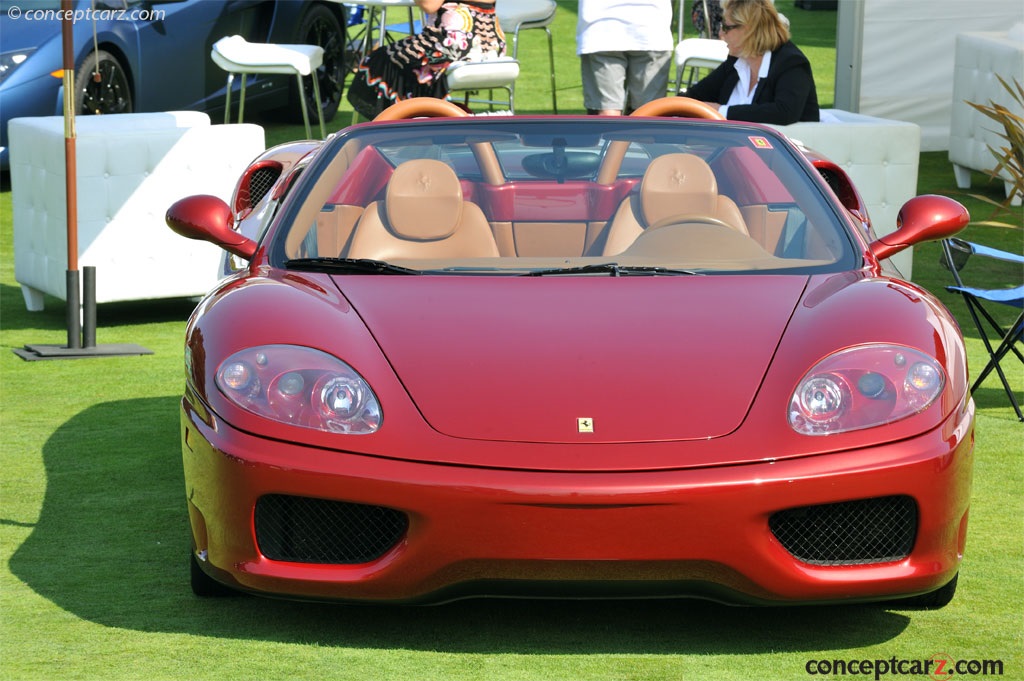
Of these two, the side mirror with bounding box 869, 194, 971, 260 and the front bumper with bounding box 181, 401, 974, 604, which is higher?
the side mirror with bounding box 869, 194, 971, 260

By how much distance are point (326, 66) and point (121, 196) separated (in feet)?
20.0

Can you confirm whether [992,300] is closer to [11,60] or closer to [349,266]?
[349,266]

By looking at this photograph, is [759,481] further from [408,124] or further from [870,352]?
[408,124]

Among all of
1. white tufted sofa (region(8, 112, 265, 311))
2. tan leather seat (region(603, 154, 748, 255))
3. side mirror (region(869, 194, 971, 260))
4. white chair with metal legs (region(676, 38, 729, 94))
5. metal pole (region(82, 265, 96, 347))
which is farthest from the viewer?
white chair with metal legs (region(676, 38, 729, 94))

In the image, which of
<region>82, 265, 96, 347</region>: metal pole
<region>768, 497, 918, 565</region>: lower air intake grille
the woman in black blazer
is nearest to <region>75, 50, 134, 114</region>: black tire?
<region>82, 265, 96, 347</region>: metal pole

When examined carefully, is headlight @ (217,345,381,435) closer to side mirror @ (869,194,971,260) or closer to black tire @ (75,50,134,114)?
side mirror @ (869,194,971,260)

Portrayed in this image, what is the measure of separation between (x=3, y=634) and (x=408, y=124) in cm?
180

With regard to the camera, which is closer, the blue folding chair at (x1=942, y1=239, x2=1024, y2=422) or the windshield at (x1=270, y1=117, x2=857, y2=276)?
the windshield at (x1=270, y1=117, x2=857, y2=276)

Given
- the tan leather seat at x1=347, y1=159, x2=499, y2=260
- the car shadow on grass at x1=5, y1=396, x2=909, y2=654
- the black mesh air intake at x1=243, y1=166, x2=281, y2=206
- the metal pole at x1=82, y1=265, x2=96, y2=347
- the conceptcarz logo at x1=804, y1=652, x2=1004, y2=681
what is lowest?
the metal pole at x1=82, y1=265, x2=96, y2=347

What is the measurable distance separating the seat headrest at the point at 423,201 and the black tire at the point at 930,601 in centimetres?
157

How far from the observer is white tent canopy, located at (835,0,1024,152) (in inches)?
475

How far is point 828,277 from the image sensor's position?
379cm

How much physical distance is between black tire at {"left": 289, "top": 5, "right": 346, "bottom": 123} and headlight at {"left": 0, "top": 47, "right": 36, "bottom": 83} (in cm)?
300

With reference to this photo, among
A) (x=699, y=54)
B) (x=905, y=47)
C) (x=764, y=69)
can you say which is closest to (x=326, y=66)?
(x=699, y=54)
